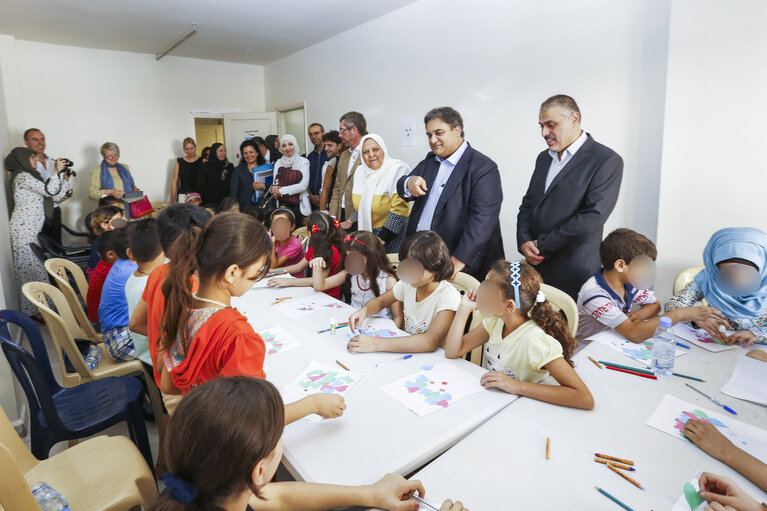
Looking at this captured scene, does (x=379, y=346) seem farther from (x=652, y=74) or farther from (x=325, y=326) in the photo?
(x=652, y=74)

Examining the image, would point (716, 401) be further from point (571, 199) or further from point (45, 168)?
point (45, 168)

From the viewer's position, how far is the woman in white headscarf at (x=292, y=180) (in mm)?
4949

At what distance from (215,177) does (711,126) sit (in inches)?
237

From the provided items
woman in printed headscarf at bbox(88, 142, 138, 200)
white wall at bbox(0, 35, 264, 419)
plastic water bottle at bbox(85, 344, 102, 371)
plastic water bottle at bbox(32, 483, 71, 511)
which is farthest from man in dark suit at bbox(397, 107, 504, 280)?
white wall at bbox(0, 35, 264, 419)

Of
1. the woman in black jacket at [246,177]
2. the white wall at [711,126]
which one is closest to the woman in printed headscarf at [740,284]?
the white wall at [711,126]

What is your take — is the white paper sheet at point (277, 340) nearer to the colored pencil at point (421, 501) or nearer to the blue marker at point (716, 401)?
the colored pencil at point (421, 501)

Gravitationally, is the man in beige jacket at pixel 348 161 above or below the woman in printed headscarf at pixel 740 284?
above

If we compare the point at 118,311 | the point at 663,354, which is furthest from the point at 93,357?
the point at 663,354

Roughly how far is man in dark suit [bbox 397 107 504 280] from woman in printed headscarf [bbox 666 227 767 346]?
107cm

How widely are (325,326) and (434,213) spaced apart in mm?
1023

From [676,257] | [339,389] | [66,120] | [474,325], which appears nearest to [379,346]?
[339,389]

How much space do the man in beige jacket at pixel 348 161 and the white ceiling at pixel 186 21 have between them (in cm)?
146

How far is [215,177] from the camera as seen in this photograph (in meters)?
6.45

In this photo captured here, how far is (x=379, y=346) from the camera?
1.69 meters
